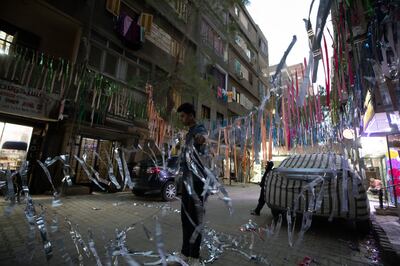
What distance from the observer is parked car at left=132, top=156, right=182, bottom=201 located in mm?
7363

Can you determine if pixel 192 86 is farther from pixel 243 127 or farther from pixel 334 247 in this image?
pixel 334 247

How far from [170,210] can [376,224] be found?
4693mm

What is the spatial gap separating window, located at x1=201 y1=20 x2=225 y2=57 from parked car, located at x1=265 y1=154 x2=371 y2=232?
16343 millimetres

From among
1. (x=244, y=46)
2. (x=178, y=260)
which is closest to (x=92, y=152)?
(x=178, y=260)

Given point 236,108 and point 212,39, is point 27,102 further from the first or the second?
point 236,108

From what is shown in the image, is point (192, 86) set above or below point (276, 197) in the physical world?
above

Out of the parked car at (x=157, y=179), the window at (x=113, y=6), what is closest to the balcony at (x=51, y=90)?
the parked car at (x=157, y=179)

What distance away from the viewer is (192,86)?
1295 cm

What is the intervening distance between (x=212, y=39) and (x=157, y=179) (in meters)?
16.4

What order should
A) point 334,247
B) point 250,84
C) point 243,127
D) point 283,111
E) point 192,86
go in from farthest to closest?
1. point 250,84
2. point 192,86
3. point 243,127
4. point 283,111
5. point 334,247

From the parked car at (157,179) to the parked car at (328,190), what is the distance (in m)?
3.62

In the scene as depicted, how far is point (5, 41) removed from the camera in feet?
25.9

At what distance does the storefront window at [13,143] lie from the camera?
7590 mm

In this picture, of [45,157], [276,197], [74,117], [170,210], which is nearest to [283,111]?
[276,197]
